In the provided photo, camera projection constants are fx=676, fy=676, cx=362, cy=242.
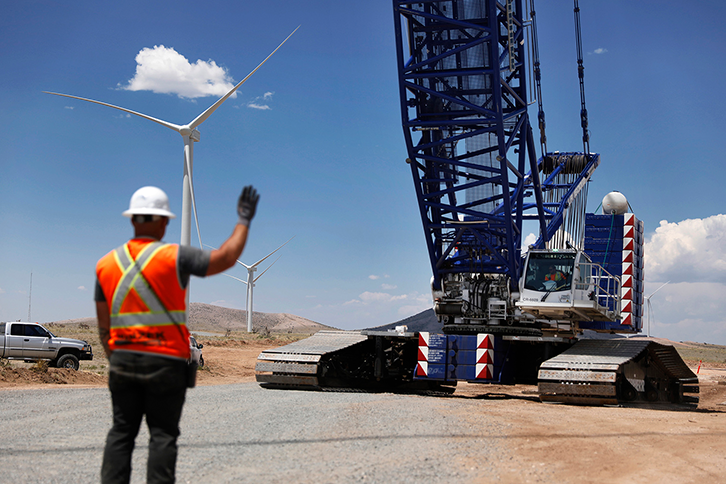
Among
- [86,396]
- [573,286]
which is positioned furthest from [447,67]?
[86,396]

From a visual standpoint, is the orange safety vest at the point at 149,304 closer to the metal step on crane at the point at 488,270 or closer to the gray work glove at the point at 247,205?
the gray work glove at the point at 247,205

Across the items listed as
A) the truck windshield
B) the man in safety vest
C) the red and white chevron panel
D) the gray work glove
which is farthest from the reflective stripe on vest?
the red and white chevron panel

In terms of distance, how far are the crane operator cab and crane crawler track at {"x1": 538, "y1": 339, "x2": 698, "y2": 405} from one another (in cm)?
89

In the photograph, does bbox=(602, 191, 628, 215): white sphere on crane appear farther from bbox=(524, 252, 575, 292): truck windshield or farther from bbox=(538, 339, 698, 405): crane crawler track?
bbox=(538, 339, 698, 405): crane crawler track

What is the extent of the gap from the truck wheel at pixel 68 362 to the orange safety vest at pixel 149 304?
21.7 metres

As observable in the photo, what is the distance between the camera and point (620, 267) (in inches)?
685

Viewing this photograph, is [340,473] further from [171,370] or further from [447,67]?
[447,67]

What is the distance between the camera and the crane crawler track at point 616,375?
1386 centimetres

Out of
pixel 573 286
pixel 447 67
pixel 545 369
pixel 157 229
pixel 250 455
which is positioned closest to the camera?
pixel 157 229

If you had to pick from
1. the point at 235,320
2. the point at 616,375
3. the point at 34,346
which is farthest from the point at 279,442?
the point at 235,320

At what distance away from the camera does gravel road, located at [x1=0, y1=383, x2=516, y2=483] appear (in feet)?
20.0

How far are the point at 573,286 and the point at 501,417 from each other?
5.46m

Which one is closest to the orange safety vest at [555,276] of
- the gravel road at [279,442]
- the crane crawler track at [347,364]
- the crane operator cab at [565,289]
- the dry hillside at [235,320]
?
the crane operator cab at [565,289]

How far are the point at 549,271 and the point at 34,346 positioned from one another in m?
18.1
